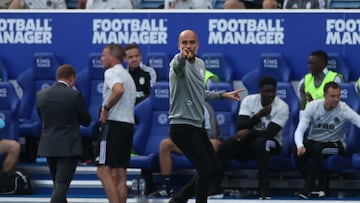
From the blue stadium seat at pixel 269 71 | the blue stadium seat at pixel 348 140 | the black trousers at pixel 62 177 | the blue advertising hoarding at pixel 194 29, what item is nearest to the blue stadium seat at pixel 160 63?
the blue advertising hoarding at pixel 194 29

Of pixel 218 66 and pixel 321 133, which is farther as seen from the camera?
pixel 218 66

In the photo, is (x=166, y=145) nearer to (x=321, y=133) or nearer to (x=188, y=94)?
(x=321, y=133)

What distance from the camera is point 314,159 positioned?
13859 millimetres

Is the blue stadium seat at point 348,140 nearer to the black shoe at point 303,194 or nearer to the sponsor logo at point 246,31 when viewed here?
the black shoe at point 303,194

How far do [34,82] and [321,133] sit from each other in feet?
14.1

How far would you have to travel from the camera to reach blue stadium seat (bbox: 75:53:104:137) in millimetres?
15812

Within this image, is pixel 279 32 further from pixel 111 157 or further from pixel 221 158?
pixel 111 157

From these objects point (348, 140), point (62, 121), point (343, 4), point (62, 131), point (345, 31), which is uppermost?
point (343, 4)

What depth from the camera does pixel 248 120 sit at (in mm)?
14195

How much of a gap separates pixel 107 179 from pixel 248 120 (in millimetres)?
2080

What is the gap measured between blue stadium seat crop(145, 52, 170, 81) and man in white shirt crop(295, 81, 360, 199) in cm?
227

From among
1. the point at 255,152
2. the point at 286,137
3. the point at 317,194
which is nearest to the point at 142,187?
the point at 255,152

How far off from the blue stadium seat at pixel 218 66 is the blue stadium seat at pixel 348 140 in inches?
66.1

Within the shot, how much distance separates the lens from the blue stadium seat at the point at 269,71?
1525cm
